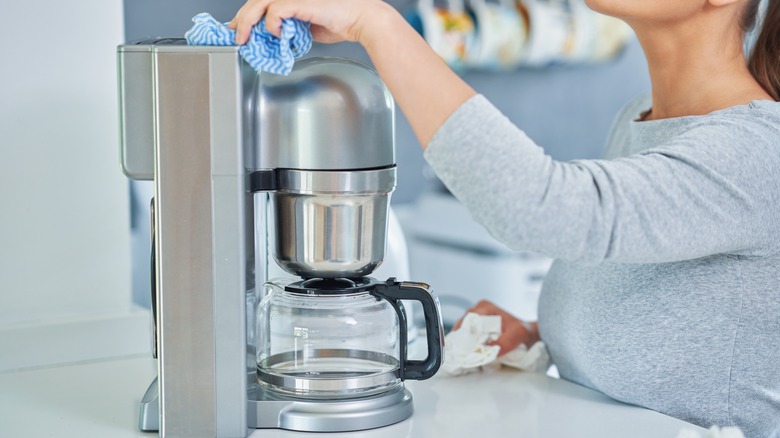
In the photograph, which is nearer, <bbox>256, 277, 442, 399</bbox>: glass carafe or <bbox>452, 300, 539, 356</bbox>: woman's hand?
<bbox>256, 277, 442, 399</bbox>: glass carafe

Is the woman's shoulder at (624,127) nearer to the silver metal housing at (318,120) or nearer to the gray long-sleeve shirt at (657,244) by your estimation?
the gray long-sleeve shirt at (657,244)

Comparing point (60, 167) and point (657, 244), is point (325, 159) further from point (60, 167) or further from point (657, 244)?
point (60, 167)

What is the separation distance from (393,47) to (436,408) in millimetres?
409

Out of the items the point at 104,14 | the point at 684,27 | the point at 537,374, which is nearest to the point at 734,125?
the point at 684,27

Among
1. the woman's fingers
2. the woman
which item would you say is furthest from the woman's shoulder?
the woman's fingers

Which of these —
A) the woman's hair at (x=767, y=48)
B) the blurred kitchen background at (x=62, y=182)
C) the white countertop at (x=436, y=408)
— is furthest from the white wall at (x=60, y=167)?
the woman's hair at (x=767, y=48)

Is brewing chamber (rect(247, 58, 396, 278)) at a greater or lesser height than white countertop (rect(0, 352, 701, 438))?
greater

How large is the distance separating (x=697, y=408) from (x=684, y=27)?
1.43 feet

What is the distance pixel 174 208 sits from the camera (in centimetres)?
88

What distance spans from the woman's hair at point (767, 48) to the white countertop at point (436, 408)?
1.33 ft

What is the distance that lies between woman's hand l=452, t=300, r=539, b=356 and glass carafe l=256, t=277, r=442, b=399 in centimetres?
25

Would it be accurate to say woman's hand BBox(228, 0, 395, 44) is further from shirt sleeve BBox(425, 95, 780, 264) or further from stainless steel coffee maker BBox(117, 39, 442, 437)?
shirt sleeve BBox(425, 95, 780, 264)

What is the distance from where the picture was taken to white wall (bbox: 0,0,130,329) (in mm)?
1289

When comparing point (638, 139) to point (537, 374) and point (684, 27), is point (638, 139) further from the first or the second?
point (537, 374)
